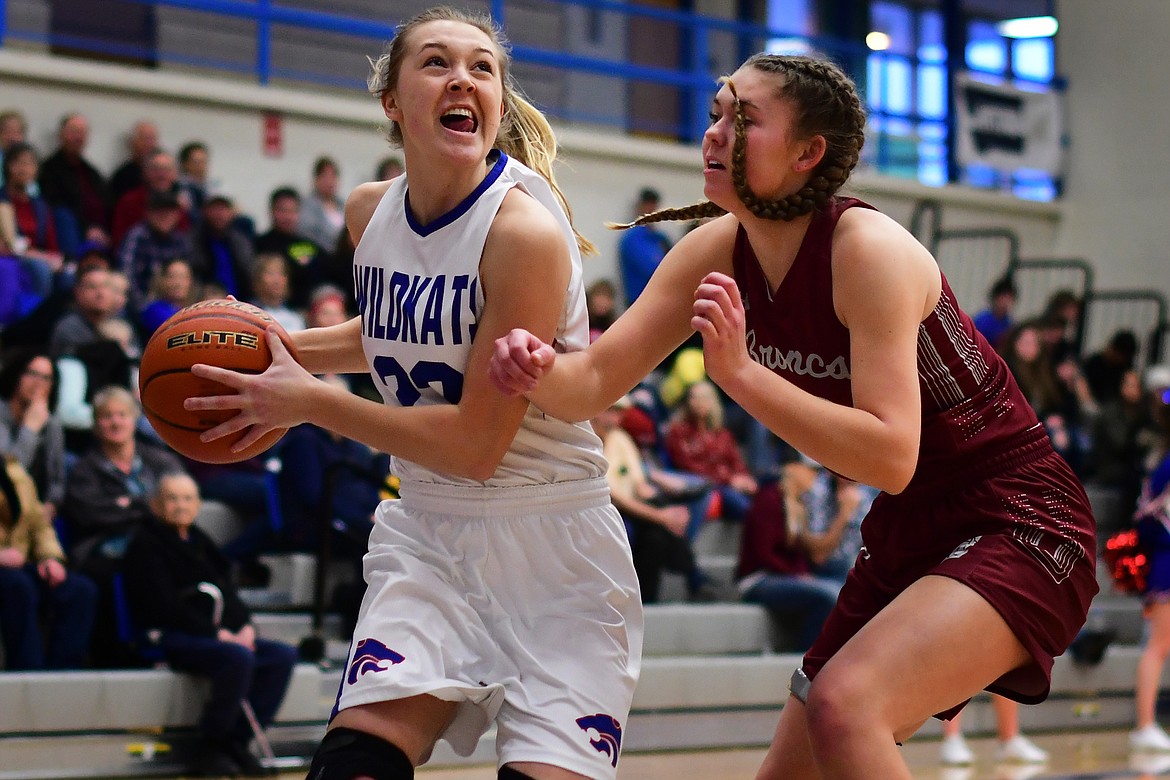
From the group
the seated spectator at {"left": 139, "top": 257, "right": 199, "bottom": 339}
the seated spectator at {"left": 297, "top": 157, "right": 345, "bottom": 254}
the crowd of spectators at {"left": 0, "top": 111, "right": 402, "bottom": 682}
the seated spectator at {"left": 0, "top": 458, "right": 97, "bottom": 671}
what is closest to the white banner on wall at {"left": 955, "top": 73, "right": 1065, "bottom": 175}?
the crowd of spectators at {"left": 0, "top": 111, "right": 402, "bottom": 682}

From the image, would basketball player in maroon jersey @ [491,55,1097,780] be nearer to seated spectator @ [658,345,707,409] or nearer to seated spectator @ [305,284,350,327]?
seated spectator @ [305,284,350,327]

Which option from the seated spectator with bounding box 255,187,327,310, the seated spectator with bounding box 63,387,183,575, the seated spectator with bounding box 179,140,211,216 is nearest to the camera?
the seated spectator with bounding box 63,387,183,575

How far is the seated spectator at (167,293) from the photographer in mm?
7273

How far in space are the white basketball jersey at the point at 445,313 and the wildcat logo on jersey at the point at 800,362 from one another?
1.19 ft

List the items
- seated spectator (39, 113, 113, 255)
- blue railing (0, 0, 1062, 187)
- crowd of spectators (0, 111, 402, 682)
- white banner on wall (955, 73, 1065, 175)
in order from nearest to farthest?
crowd of spectators (0, 111, 402, 682) → seated spectator (39, 113, 113, 255) → blue railing (0, 0, 1062, 187) → white banner on wall (955, 73, 1065, 175)

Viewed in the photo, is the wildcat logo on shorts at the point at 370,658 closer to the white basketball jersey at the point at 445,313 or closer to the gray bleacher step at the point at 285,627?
the white basketball jersey at the point at 445,313

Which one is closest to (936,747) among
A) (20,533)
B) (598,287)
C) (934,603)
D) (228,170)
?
(598,287)

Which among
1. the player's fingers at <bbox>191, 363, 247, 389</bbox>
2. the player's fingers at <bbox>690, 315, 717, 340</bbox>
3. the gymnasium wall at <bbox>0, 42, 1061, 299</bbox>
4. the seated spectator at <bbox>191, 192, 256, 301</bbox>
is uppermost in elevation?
the gymnasium wall at <bbox>0, 42, 1061, 299</bbox>

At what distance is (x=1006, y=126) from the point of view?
14203 millimetres

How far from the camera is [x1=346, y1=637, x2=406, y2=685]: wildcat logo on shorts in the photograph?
2.48 meters

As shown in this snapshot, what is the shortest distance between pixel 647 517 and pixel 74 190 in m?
3.99

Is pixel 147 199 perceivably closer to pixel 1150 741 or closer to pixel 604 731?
pixel 1150 741

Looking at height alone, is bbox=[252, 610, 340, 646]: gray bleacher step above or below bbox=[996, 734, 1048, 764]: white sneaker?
above

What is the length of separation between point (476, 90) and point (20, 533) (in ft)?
12.5
